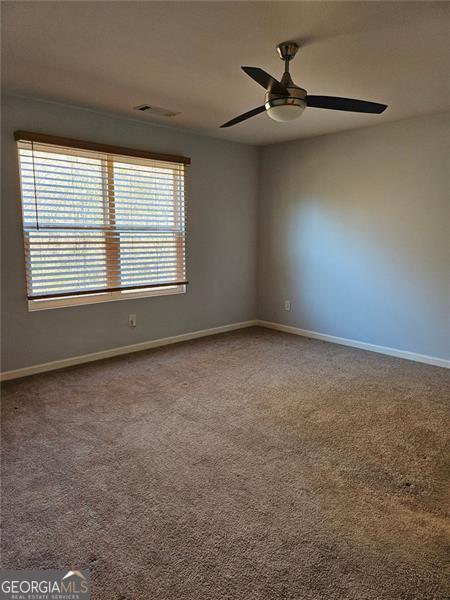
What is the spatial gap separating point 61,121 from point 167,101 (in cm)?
99

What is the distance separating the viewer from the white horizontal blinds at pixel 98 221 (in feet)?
11.9

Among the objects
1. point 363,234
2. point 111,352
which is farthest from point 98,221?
point 363,234

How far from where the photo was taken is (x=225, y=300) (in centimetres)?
536

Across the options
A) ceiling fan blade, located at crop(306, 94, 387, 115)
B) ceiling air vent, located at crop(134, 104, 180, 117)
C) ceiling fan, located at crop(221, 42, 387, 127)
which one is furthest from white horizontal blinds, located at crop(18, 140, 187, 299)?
ceiling fan blade, located at crop(306, 94, 387, 115)

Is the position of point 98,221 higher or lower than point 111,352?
higher

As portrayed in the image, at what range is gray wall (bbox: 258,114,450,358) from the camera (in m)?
3.99

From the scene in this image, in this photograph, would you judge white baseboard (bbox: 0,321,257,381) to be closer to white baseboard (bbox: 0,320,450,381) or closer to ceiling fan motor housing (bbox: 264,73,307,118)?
white baseboard (bbox: 0,320,450,381)

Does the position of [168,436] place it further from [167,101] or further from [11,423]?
[167,101]

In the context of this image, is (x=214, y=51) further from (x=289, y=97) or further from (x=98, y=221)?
(x=98, y=221)

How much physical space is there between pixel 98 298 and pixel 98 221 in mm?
760

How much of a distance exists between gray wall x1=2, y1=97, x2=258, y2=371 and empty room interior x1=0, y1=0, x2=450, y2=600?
22 millimetres

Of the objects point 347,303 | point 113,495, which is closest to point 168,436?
point 113,495

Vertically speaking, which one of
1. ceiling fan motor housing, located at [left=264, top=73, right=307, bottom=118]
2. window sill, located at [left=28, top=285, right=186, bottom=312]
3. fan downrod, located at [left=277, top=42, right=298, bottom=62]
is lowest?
window sill, located at [left=28, top=285, right=186, bottom=312]

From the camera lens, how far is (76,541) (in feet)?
5.75
